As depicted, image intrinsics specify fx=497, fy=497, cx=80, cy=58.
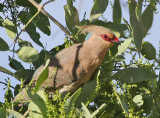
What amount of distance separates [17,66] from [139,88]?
0.73 m

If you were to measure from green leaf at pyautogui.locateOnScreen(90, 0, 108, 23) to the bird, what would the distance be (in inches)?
6.9

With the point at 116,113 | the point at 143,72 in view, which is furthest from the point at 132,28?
the point at 116,113

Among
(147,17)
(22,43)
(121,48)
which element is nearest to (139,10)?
(147,17)

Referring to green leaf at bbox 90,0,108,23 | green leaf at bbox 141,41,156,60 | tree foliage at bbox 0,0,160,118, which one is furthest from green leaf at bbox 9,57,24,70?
green leaf at bbox 141,41,156,60

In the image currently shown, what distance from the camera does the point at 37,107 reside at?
2291 millimetres

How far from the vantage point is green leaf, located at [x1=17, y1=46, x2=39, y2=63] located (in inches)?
107

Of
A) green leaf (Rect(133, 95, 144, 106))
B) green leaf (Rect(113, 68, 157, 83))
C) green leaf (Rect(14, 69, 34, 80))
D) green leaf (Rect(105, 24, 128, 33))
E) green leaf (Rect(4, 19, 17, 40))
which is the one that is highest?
green leaf (Rect(4, 19, 17, 40))

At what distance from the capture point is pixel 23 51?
272cm

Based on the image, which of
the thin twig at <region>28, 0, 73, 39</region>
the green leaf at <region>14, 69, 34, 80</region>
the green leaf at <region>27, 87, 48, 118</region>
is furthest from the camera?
the green leaf at <region>14, 69, 34, 80</region>

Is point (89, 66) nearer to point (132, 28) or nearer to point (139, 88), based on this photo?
point (139, 88)

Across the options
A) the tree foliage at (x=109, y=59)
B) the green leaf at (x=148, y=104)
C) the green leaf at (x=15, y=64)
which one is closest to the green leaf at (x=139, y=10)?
the tree foliage at (x=109, y=59)

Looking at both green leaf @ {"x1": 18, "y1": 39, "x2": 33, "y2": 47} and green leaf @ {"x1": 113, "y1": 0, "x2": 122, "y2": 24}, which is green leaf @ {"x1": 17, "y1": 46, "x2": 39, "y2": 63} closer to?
green leaf @ {"x1": 18, "y1": 39, "x2": 33, "y2": 47}

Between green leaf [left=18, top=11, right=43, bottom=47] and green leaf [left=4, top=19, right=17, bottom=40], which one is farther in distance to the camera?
green leaf [left=18, top=11, right=43, bottom=47]

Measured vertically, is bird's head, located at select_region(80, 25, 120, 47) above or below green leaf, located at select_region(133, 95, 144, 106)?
above
